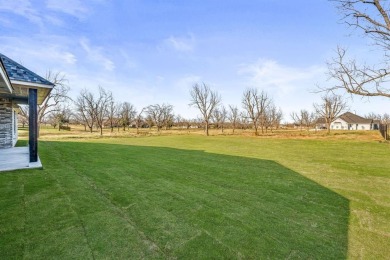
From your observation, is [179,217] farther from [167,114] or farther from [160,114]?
[167,114]

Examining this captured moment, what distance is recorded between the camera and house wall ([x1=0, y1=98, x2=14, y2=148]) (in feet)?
38.2

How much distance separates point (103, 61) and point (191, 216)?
17789 mm

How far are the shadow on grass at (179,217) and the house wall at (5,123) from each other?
319 inches

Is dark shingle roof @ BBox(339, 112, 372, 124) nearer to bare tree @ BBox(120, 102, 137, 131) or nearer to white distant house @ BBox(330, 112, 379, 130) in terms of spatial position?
white distant house @ BBox(330, 112, 379, 130)

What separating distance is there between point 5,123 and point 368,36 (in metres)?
16.7

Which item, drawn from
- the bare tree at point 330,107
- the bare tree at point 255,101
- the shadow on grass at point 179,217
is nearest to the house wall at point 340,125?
the bare tree at point 330,107

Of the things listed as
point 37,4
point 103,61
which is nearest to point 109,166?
point 37,4

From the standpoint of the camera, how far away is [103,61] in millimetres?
17781

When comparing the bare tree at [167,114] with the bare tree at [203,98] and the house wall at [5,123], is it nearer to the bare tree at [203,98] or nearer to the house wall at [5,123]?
the bare tree at [203,98]

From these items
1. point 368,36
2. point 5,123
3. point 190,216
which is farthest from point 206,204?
point 5,123

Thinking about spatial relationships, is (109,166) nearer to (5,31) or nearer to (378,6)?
(378,6)

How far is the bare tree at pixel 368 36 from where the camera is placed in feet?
16.3

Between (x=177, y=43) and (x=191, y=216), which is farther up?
(x=177, y=43)

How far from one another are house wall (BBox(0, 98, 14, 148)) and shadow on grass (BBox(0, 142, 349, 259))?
810cm
